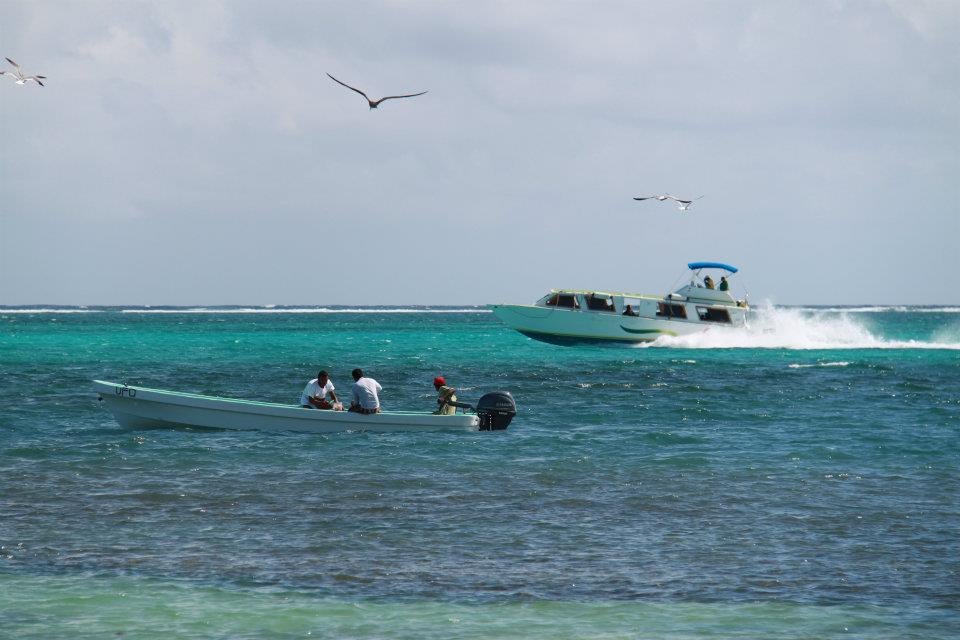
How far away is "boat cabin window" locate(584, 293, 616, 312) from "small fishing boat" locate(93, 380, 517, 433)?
3526cm

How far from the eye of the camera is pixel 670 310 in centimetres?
6241

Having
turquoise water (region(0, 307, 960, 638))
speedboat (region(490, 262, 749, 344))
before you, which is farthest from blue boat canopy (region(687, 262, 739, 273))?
turquoise water (region(0, 307, 960, 638))

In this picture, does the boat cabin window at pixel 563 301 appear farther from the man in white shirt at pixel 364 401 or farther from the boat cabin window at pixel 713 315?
the man in white shirt at pixel 364 401

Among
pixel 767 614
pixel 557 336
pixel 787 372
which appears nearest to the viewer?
pixel 767 614

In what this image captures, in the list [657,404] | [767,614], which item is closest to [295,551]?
[767,614]

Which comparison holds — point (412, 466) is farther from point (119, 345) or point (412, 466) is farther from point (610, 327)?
point (119, 345)

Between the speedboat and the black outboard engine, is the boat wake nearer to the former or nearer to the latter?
the speedboat

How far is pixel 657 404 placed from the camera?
3384cm

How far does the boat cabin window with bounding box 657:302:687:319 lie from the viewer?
62.3m

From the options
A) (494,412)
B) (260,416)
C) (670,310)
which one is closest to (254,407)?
(260,416)

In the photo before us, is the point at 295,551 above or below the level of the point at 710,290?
below

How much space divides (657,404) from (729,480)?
14.2 m

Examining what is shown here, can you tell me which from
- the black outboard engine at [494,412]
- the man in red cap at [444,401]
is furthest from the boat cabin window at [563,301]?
the man in red cap at [444,401]

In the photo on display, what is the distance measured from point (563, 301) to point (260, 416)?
36.6m
